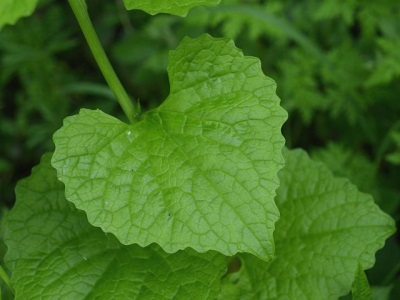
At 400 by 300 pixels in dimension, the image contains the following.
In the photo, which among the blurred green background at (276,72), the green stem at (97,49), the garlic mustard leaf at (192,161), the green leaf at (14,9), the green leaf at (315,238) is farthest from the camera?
the blurred green background at (276,72)

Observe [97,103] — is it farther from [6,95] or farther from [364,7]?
[364,7]

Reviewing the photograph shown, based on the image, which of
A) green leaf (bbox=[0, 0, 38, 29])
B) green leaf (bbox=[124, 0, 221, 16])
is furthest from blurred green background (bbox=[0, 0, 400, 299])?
green leaf (bbox=[0, 0, 38, 29])

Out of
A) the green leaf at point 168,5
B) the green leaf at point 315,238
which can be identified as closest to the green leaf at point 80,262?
the green leaf at point 315,238

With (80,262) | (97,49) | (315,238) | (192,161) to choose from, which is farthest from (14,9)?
(315,238)

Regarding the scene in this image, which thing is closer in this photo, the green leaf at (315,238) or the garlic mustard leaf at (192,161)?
the garlic mustard leaf at (192,161)

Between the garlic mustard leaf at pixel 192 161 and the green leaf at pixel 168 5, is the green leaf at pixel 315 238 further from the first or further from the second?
the green leaf at pixel 168 5

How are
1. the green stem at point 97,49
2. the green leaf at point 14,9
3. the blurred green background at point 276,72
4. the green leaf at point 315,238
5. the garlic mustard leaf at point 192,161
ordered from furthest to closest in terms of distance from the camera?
the blurred green background at point 276,72 < the green leaf at point 315,238 < the green stem at point 97,49 < the garlic mustard leaf at point 192,161 < the green leaf at point 14,9

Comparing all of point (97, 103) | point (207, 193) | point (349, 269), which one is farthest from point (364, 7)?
point (207, 193)
